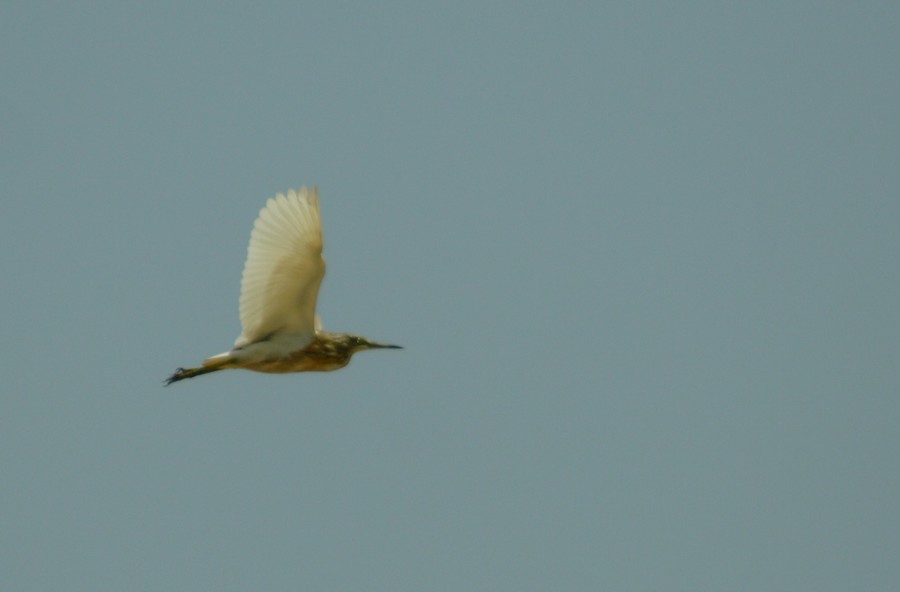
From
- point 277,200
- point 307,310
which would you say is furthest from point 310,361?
point 277,200

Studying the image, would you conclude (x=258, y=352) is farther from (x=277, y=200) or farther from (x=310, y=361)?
(x=277, y=200)

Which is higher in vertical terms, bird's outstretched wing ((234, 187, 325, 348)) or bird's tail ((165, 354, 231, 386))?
bird's outstretched wing ((234, 187, 325, 348))

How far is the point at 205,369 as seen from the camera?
15.1m

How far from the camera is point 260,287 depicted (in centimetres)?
1546

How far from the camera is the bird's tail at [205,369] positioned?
15070mm

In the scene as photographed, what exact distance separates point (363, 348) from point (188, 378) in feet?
6.82

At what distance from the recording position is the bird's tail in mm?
15070

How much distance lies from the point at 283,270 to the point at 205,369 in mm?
1336

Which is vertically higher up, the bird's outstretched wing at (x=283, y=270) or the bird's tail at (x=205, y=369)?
the bird's outstretched wing at (x=283, y=270)

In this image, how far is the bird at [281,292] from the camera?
15.2 meters

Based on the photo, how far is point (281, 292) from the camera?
50.5 ft

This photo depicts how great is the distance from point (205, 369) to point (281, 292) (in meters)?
1.15

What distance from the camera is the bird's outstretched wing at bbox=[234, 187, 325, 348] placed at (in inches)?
601

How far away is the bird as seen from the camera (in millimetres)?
15242
